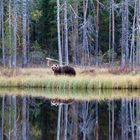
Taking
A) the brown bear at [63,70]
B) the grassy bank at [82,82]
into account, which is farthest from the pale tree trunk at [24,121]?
the brown bear at [63,70]

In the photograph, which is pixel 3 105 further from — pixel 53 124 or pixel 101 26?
pixel 101 26

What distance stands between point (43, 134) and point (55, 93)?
27.6 ft

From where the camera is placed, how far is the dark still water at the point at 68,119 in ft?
37.6

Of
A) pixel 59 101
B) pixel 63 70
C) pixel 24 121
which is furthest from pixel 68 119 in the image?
pixel 63 70

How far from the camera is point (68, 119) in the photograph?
46.0 feet

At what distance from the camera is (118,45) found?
50.7 meters

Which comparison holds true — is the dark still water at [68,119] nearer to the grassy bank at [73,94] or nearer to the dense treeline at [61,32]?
the grassy bank at [73,94]

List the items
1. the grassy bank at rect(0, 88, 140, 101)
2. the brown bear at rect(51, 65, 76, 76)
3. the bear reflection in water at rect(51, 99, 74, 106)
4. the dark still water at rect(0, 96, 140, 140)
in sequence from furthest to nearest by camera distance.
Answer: the brown bear at rect(51, 65, 76, 76), the grassy bank at rect(0, 88, 140, 101), the bear reflection in water at rect(51, 99, 74, 106), the dark still water at rect(0, 96, 140, 140)

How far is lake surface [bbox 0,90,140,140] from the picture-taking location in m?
11.5

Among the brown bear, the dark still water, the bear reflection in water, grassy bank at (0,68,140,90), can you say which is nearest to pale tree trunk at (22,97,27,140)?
the dark still water

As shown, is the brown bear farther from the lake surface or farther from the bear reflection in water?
the bear reflection in water

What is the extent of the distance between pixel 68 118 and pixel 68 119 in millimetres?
203

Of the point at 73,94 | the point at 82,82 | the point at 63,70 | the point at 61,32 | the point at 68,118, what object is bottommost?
the point at 68,118

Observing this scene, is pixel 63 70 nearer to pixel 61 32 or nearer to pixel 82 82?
pixel 82 82
